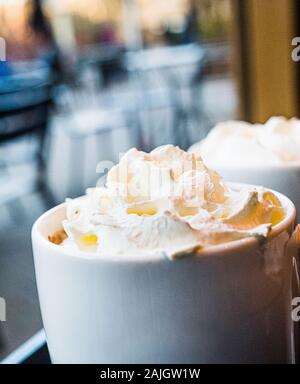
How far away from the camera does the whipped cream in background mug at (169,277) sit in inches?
10.8

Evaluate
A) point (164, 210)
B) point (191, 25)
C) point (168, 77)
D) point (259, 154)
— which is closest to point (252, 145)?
point (259, 154)

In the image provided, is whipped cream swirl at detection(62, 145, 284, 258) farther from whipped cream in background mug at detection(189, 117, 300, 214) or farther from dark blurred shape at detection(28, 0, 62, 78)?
dark blurred shape at detection(28, 0, 62, 78)

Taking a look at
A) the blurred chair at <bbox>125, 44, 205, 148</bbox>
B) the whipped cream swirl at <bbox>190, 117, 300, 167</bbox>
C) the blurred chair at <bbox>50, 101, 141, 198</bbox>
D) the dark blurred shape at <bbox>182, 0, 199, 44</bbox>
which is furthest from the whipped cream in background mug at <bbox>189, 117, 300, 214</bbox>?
the dark blurred shape at <bbox>182, 0, 199, 44</bbox>

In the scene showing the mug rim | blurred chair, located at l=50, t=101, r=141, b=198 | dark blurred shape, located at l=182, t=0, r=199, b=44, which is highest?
the mug rim

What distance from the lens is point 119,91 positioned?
399 centimetres

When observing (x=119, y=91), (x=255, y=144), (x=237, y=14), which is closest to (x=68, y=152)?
(x=119, y=91)

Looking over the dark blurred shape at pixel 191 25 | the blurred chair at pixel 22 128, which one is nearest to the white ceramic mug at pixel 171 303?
the blurred chair at pixel 22 128

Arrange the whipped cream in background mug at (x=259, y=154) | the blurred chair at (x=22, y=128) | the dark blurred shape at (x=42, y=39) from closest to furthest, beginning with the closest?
the whipped cream in background mug at (x=259, y=154) → the blurred chair at (x=22, y=128) → the dark blurred shape at (x=42, y=39)

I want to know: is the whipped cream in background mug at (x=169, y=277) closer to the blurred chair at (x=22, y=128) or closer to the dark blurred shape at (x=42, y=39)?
the blurred chair at (x=22, y=128)

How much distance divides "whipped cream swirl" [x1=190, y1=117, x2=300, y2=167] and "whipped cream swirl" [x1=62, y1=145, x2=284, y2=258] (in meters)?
0.10

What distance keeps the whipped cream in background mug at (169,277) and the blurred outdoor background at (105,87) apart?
0.13 m

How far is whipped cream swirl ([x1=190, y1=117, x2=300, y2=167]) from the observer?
45 cm
